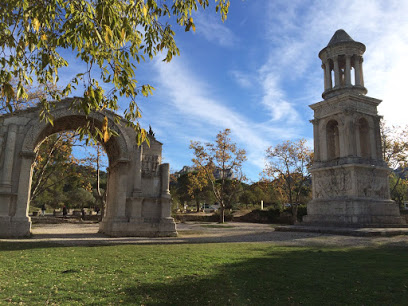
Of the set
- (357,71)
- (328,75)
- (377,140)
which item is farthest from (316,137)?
(357,71)

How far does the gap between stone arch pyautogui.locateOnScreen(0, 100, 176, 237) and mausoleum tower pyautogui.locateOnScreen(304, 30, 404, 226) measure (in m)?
10.2

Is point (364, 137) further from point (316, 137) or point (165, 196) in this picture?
point (165, 196)

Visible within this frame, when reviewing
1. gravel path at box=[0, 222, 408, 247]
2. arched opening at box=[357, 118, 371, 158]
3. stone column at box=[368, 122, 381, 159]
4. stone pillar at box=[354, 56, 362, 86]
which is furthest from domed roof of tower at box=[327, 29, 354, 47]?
gravel path at box=[0, 222, 408, 247]

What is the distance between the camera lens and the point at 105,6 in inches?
156

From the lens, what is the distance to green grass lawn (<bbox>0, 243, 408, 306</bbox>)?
4.69 m

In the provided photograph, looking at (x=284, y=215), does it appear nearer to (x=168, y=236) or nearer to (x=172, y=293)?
(x=168, y=236)

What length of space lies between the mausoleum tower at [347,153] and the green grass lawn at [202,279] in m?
10.1

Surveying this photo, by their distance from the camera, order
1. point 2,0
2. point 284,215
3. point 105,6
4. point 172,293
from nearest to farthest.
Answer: point 105,6 → point 2,0 → point 172,293 → point 284,215

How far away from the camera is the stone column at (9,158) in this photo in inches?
526

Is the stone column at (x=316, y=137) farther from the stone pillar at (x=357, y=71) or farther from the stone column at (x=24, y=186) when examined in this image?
the stone column at (x=24, y=186)

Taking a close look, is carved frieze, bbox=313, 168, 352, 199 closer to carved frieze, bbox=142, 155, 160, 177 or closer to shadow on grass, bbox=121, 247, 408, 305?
carved frieze, bbox=142, 155, 160, 177

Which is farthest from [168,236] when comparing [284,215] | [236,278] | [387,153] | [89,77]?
[387,153]

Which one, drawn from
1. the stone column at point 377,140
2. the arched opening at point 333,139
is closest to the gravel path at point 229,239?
the stone column at point 377,140

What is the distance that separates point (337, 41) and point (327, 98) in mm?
4168
